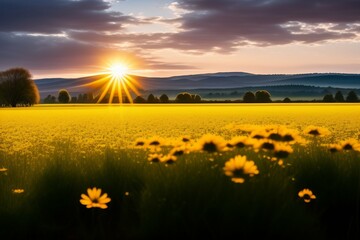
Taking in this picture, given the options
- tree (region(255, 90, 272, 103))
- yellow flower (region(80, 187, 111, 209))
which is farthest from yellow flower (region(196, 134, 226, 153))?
tree (region(255, 90, 272, 103))

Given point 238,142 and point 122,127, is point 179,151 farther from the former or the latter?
point 122,127

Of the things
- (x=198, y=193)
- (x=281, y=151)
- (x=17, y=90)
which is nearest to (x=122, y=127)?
(x=198, y=193)

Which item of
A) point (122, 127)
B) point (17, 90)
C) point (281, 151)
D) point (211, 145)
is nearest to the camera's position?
point (211, 145)

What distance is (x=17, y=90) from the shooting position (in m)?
108

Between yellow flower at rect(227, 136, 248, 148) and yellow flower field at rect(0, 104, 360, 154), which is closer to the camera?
yellow flower at rect(227, 136, 248, 148)

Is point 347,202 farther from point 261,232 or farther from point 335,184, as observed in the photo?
point 261,232

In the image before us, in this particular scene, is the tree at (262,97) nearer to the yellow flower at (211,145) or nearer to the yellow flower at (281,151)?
the yellow flower at (281,151)

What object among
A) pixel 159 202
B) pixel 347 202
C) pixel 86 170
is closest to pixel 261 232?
pixel 159 202

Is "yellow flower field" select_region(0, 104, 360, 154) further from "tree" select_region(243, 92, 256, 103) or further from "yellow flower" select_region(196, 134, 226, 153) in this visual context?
"tree" select_region(243, 92, 256, 103)

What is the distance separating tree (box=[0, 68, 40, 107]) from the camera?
108 m

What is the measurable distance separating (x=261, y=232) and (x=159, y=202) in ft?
3.87

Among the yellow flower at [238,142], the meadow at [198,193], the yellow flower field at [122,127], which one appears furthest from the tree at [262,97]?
the yellow flower at [238,142]

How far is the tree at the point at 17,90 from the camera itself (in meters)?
108

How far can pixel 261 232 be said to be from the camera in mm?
5016
